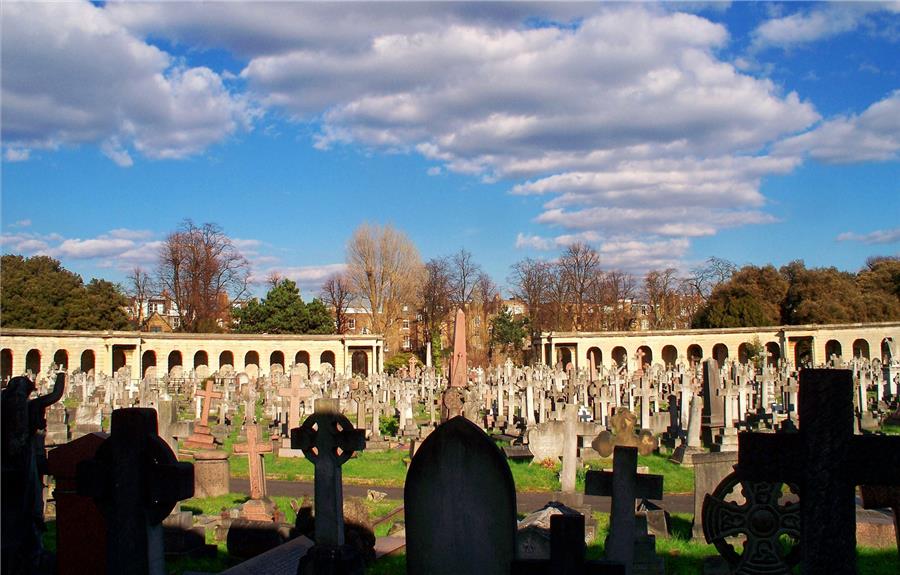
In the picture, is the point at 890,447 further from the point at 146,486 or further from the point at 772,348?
the point at 772,348

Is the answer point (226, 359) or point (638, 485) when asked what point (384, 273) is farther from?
point (638, 485)

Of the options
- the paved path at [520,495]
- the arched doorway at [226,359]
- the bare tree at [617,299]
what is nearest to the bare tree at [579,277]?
Answer: the bare tree at [617,299]

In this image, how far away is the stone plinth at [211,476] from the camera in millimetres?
13156

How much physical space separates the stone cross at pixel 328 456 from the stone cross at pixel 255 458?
17.3 ft

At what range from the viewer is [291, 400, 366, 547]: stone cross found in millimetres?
5832

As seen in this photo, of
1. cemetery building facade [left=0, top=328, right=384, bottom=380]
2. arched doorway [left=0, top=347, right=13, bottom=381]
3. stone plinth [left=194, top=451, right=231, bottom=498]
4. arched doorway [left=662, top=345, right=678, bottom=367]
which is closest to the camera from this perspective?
stone plinth [left=194, top=451, right=231, bottom=498]

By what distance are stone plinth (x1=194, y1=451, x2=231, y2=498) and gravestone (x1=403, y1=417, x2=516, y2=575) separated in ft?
30.8

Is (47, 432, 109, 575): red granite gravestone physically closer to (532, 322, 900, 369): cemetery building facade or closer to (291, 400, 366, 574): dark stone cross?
(291, 400, 366, 574): dark stone cross

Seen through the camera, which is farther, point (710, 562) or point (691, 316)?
point (691, 316)

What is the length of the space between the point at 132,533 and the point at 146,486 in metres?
0.27

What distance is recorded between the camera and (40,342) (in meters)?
49.1

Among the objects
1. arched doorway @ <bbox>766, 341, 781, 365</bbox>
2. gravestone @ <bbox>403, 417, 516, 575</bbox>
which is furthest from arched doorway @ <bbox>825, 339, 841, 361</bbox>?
gravestone @ <bbox>403, 417, 516, 575</bbox>

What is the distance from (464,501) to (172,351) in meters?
57.4

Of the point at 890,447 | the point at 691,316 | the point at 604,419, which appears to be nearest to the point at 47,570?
the point at 890,447
